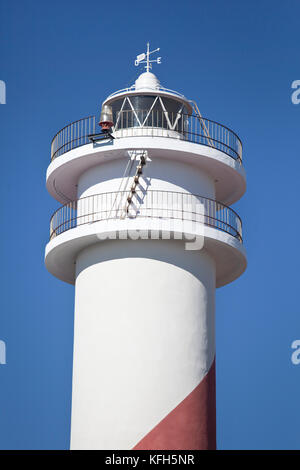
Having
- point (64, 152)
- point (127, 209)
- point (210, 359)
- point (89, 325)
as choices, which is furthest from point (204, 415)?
point (64, 152)

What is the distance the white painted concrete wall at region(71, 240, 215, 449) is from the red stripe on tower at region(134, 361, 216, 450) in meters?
0.22

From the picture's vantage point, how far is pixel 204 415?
36031 millimetres

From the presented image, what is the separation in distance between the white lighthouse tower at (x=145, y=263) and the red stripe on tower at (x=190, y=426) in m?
0.03

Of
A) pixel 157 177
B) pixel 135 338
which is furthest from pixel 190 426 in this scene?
pixel 157 177

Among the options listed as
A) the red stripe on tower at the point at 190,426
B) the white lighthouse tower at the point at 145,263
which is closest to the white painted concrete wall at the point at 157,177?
the white lighthouse tower at the point at 145,263

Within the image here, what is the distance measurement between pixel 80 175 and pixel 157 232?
→ 420cm

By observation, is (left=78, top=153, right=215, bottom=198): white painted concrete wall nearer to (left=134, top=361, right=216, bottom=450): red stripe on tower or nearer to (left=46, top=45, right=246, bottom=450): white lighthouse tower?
(left=46, top=45, right=246, bottom=450): white lighthouse tower

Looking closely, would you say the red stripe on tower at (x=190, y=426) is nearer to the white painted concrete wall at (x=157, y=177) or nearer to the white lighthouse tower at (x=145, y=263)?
the white lighthouse tower at (x=145, y=263)

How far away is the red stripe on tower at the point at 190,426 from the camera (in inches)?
1379

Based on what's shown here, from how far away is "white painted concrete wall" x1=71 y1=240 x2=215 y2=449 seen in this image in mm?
35281

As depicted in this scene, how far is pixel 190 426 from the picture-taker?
3553 cm

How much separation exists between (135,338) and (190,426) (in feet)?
10.2

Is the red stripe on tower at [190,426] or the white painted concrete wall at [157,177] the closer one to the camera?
the red stripe on tower at [190,426]
